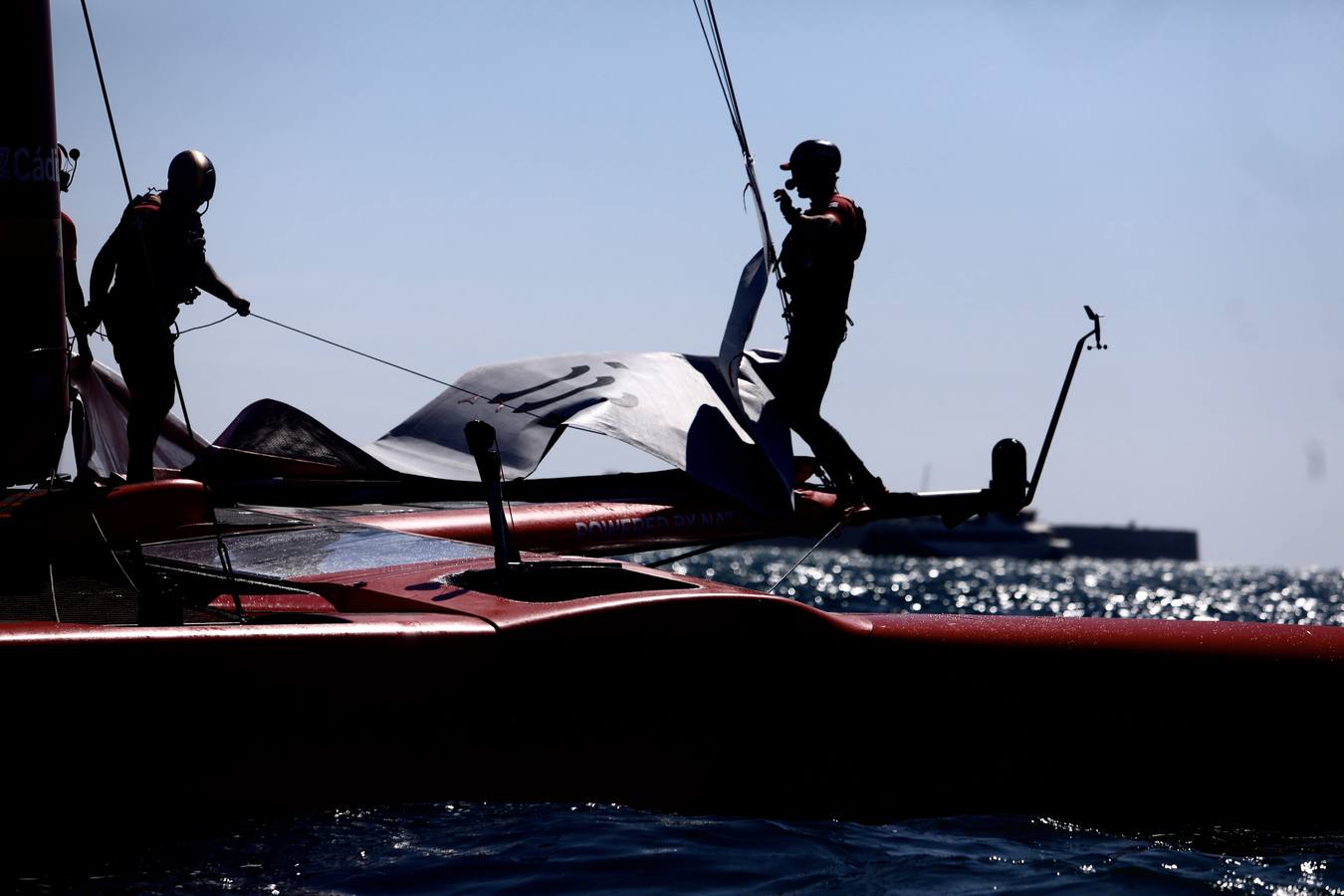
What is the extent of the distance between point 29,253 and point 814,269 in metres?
2.85

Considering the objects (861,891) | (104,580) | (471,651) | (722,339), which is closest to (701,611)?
(471,651)

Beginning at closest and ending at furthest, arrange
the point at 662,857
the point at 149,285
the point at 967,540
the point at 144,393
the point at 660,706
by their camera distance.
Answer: the point at 662,857, the point at 660,706, the point at 149,285, the point at 144,393, the point at 967,540

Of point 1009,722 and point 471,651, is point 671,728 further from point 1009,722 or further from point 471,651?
point 1009,722

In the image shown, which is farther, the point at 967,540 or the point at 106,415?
the point at 967,540

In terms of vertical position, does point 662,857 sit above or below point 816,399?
below

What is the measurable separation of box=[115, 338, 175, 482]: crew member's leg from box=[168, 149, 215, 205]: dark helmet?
0.56 meters

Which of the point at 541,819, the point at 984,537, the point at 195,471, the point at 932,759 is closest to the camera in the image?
the point at 541,819

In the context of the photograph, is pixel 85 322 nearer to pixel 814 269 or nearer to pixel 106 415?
pixel 106 415

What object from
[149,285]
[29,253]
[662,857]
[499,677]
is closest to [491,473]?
[499,677]

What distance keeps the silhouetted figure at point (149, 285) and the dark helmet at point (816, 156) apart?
7.41 feet

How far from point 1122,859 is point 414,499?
3.62 m

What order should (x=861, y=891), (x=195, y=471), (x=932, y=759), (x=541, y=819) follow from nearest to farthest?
(x=861, y=891)
(x=541, y=819)
(x=932, y=759)
(x=195, y=471)

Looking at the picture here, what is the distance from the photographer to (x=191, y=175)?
5496 millimetres

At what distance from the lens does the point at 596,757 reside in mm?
3963
